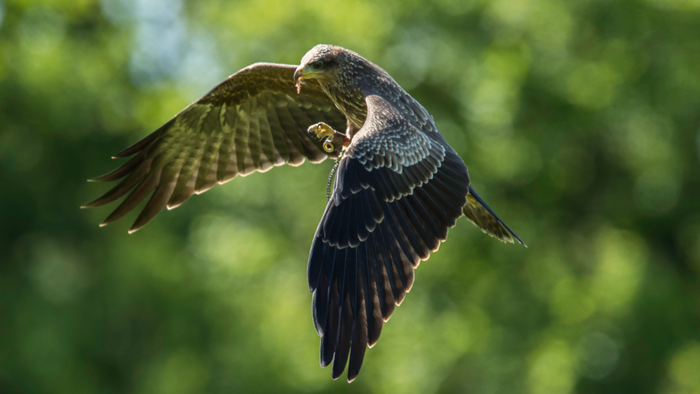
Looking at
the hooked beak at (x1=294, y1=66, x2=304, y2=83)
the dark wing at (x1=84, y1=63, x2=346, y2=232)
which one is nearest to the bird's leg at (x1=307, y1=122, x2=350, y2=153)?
the hooked beak at (x1=294, y1=66, x2=304, y2=83)

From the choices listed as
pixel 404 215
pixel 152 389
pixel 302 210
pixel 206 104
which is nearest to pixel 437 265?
pixel 302 210

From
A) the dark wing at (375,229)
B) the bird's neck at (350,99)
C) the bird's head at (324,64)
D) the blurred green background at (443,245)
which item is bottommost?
the blurred green background at (443,245)

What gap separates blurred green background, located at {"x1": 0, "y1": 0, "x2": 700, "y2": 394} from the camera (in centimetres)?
1546

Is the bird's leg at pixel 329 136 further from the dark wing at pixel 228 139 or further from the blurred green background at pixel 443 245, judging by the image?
the blurred green background at pixel 443 245

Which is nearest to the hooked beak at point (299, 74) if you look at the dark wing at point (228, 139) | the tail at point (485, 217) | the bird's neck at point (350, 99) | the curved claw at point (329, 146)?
the bird's neck at point (350, 99)

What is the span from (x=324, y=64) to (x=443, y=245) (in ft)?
35.7

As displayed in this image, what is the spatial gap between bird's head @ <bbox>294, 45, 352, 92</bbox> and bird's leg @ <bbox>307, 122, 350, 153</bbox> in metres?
0.36

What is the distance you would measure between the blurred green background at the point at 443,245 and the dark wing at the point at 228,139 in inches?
357

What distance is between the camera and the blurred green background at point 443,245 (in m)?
15.5

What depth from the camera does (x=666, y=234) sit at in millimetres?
17531

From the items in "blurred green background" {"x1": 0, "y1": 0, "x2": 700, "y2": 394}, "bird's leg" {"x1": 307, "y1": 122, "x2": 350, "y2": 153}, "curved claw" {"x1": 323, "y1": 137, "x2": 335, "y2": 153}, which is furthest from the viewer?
"blurred green background" {"x1": 0, "y1": 0, "x2": 700, "y2": 394}

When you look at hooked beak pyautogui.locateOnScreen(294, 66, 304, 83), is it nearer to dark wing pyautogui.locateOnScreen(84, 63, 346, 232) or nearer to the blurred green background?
dark wing pyautogui.locateOnScreen(84, 63, 346, 232)

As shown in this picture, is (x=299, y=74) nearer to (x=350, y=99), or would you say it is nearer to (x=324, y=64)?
(x=324, y=64)

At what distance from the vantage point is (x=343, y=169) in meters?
4.27
